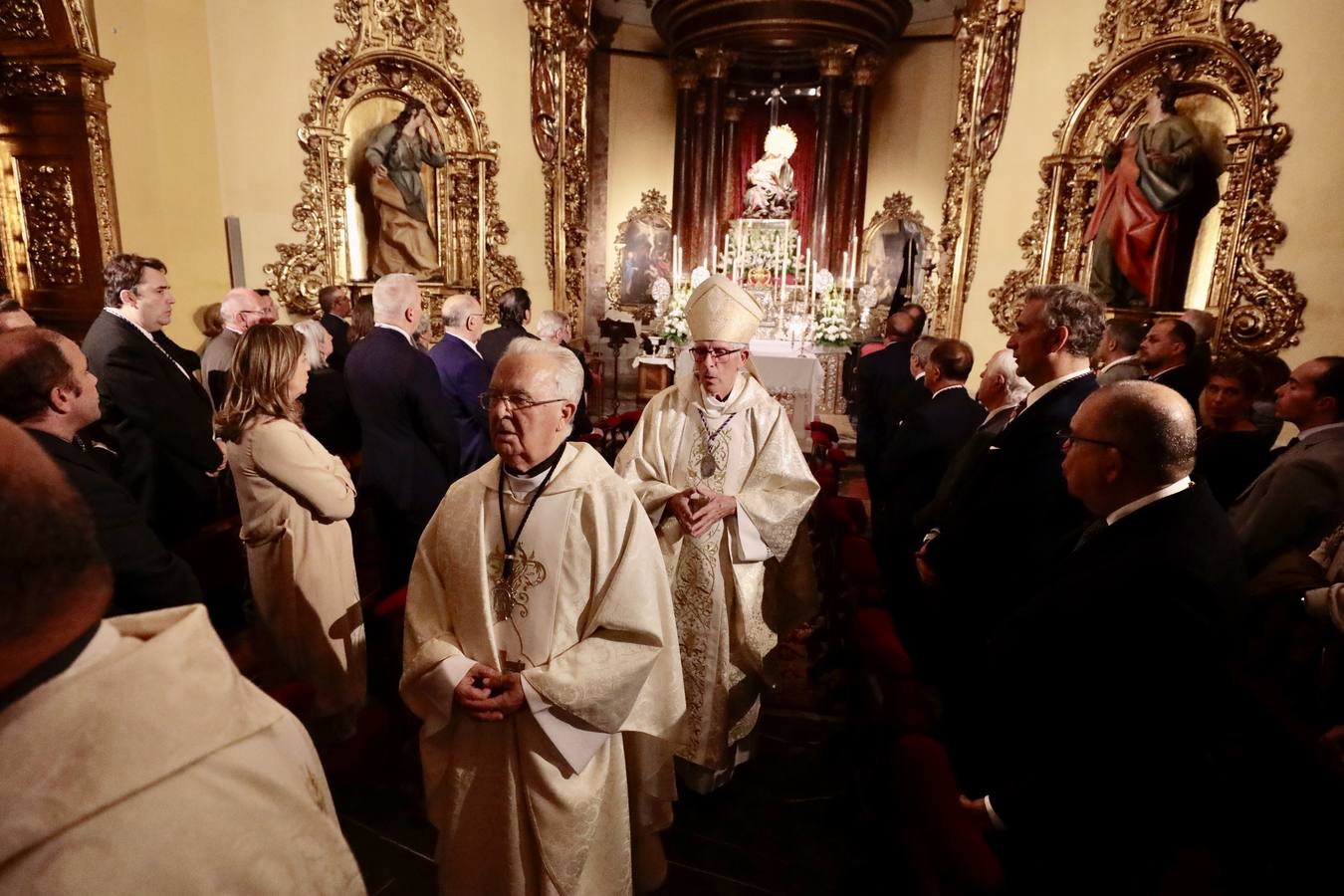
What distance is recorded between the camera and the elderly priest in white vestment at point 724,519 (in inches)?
121

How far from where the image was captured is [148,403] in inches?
151

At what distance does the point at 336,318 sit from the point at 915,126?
1084 cm

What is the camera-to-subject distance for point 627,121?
13789 millimetres

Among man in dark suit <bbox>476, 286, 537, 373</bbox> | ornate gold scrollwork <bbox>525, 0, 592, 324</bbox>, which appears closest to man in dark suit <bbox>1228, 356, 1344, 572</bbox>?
man in dark suit <bbox>476, 286, 537, 373</bbox>

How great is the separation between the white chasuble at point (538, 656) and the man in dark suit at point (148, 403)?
8.94ft

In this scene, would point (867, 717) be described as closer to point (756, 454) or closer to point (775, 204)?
point (756, 454)

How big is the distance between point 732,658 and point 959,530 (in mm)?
1113

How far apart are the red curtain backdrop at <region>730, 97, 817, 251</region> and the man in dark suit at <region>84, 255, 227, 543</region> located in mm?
11443

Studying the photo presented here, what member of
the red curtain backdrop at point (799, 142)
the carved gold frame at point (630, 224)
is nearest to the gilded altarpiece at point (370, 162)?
the carved gold frame at point (630, 224)

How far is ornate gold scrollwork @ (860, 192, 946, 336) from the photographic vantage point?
42.6ft

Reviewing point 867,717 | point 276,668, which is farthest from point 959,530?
point 276,668

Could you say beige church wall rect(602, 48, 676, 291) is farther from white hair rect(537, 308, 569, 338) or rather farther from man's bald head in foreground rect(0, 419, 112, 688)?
man's bald head in foreground rect(0, 419, 112, 688)

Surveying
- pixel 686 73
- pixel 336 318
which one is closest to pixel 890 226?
pixel 686 73

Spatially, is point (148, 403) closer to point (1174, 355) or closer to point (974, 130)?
point (1174, 355)
